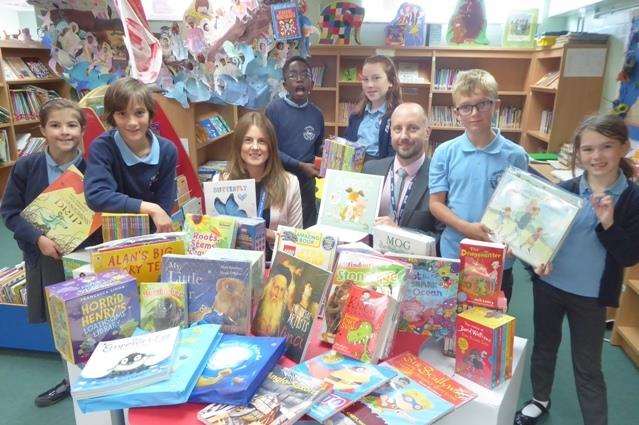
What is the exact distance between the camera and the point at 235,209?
197 cm

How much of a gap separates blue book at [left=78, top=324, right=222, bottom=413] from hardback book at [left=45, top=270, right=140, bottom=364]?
21cm

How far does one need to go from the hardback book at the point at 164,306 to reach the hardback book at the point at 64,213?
0.76 meters

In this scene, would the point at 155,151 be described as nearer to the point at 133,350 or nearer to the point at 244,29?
the point at 133,350

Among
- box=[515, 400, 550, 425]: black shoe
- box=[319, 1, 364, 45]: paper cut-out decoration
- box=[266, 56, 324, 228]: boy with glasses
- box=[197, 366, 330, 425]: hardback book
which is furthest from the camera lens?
box=[319, 1, 364, 45]: paper cut-out decoration

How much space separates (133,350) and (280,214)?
3.33ft

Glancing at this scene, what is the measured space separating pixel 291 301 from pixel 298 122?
73.3 inches

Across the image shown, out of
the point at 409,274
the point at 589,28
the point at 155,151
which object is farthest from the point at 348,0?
the point at 409,274

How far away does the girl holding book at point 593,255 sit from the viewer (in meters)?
1.71

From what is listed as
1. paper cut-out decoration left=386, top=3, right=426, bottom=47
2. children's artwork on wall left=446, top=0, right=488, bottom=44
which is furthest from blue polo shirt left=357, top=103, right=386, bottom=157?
children's artwork on wall left=446, top=0, right=488, bottom=44

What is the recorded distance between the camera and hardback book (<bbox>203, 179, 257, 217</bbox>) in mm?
1931

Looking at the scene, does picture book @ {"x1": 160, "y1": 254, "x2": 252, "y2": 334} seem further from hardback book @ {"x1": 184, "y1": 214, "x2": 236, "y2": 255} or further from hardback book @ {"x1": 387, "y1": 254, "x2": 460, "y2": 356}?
hardback book @ {"x1": 387, "y1": 254, "x2": 460, "y2": 356}

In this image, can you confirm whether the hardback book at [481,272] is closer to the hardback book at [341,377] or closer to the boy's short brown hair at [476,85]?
the hardback book at [341,377]

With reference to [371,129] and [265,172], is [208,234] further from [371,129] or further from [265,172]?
[371,129]

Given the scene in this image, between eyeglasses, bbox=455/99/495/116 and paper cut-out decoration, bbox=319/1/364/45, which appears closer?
eyeglasses, bbox=455/99/495/116
